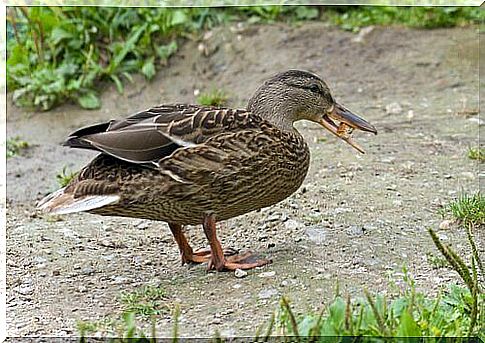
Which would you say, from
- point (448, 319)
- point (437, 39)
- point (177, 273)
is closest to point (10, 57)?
point (437, 39)

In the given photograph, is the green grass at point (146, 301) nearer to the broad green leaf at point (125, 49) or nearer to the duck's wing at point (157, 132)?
the duck's wing at point (157, 132)

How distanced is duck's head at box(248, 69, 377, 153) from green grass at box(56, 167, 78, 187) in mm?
1904

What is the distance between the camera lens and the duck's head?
4867 millimetres

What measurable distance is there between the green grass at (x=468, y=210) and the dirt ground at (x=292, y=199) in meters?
0.12

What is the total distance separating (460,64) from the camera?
826 centimetres

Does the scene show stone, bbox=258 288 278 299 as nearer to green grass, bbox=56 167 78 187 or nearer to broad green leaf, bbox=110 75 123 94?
green grass, bbox=56 167 78 187

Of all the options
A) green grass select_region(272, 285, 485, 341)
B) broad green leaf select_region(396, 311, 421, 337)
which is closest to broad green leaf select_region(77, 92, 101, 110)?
green grass select_region(272, 285, 485, 341)

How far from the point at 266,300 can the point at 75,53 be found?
4.89 m

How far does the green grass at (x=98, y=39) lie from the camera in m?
8.30

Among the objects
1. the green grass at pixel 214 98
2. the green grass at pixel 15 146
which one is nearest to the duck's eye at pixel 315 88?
the green grass at pixel 214 98

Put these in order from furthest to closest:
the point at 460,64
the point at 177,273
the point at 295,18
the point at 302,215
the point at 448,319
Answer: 1. the point at 295,18
2. the point at 460,64
3. the point at 302,215
4. the point at 177,273
5. the point at 448,319

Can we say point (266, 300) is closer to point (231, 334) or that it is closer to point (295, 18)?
point (231, 334)

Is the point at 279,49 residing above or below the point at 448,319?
below

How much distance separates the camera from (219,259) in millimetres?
4633
